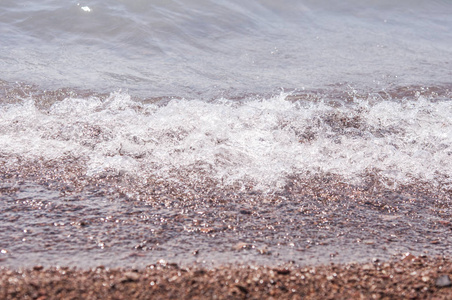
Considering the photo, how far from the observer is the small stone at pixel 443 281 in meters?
1.96

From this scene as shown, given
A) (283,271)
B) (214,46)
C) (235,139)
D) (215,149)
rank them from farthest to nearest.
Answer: (214,46) < (235,139) < (215,149) < (283,271)

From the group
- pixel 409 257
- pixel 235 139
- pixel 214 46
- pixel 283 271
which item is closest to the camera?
pixel 283 271

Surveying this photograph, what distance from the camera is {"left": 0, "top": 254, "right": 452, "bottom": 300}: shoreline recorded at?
1.81m

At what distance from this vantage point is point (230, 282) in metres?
1.93

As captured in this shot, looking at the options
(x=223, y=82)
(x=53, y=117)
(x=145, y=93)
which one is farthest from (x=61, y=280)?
(x=223, y=82)

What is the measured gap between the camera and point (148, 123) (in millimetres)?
3939

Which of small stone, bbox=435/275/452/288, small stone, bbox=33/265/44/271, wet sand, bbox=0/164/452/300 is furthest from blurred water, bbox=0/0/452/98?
small stone, bbox=435/275/452/288

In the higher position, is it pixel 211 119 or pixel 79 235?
pixel 211 119

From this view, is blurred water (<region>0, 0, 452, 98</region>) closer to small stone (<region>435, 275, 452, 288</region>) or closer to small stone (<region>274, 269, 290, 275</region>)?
small stone (<region>274, 269, 290, 275</region>)

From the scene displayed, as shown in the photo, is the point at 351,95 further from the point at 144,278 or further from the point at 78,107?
the point at 144,278

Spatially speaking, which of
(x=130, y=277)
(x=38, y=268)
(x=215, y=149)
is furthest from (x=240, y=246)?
(x=215, y=149)

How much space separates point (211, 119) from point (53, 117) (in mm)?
1453

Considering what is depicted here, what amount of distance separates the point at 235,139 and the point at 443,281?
207 centimetres

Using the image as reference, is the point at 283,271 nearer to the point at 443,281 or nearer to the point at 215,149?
the point at 443,281
